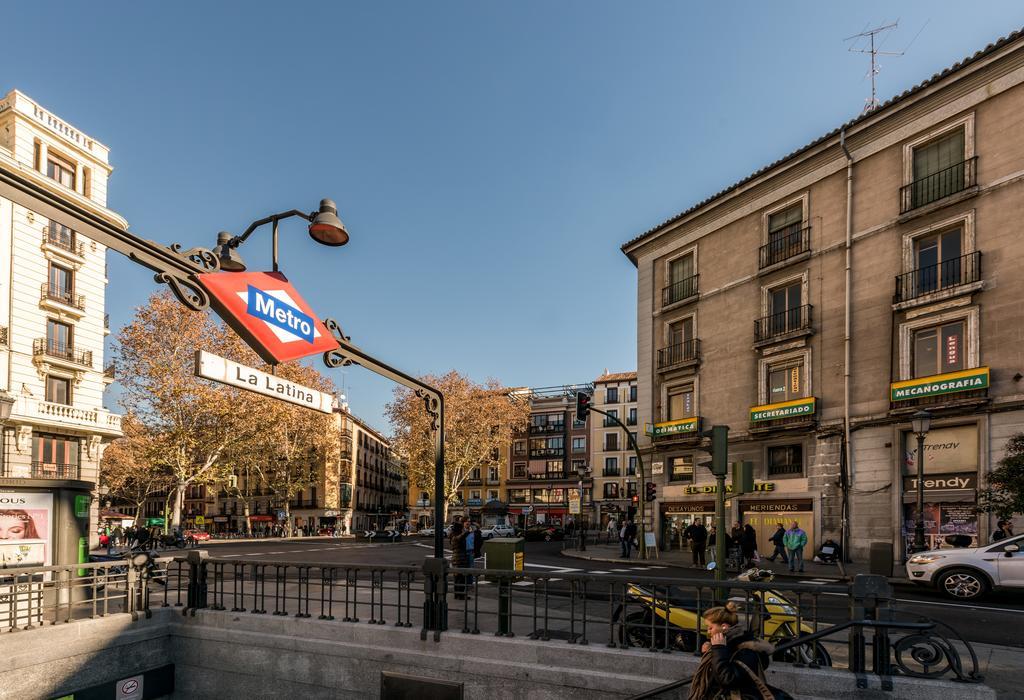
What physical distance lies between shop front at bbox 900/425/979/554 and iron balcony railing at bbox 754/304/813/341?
5888 mm

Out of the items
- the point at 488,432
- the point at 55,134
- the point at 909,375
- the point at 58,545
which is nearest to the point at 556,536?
the point at 488,432

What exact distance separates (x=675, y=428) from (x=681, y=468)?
89.0 inches

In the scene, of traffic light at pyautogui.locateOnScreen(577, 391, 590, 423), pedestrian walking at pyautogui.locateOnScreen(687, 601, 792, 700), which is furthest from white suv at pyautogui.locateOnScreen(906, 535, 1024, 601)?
→ traffic light at pyautogui.locateOnScreen(577, 391, 590, 423)

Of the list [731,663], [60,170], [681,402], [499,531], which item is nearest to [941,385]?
[681,402]

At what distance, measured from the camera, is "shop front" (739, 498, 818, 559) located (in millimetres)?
26000

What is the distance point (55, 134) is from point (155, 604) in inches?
1329

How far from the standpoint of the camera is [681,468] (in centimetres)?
3300

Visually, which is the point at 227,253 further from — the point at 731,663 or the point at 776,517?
the point at 776,517

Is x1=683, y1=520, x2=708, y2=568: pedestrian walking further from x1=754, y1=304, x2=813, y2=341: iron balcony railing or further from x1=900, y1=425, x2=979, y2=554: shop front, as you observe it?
x1=754, y1=304, x2=813, y2=341: iron balcony railing

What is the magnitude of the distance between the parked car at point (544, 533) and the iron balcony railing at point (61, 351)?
30.1 meters

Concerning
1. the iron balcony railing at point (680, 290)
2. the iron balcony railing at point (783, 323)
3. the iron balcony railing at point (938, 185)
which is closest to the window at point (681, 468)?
the iron balcony railing at point (783, 323)

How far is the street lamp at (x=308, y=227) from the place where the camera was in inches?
286

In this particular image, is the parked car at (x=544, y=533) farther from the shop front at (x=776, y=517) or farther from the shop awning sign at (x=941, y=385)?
the shop awning sign at (x=941, y=385)

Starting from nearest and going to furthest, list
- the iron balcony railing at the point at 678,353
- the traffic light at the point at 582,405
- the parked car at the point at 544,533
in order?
the traffic light at the point at 582,405
the iron balcony railing at the point at 678,353
the parked car at the point at 544,533
